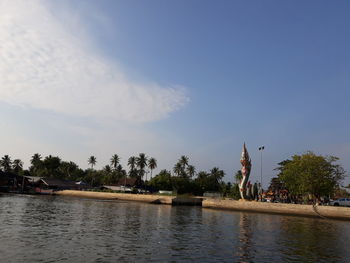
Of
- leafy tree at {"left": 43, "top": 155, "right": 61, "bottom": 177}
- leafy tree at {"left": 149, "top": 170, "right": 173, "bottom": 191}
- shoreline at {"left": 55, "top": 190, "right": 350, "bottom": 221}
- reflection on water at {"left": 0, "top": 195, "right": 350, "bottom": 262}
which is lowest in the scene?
reflection on water at {"left": 0, "top": 195, "right": 350, "bottom": 262}

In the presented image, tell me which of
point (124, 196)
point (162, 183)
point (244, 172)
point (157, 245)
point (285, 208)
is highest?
point (244, 172)

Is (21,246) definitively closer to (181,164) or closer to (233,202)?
(233,202)

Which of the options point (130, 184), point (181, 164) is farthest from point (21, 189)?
point (181, 164)

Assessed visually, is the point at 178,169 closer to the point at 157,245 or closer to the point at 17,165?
the point at 17,165

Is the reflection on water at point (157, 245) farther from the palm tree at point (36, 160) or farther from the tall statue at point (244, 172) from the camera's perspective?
the palm tree at point (36, 160)

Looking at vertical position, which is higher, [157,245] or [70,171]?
[70,171]

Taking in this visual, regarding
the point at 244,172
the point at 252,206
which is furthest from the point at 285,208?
the point at 244,172

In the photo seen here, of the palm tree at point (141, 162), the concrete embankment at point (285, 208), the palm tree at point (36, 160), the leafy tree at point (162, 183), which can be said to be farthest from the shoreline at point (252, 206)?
the palm tree at point (36, 160)

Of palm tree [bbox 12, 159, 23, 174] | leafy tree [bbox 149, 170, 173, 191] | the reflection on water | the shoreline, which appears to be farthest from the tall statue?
palm tree [bbox 12, 159, 23, 174]

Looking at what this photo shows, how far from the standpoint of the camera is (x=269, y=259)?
19.7 m

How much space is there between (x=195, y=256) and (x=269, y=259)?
187 inches

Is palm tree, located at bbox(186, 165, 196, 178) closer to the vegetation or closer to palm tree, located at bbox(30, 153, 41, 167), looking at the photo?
the vegetation

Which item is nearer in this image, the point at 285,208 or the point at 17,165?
the point at 285,208

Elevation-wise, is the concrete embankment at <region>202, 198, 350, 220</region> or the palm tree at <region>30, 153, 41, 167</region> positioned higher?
the palm tree at <region>30, 153, 41, 167</region>
